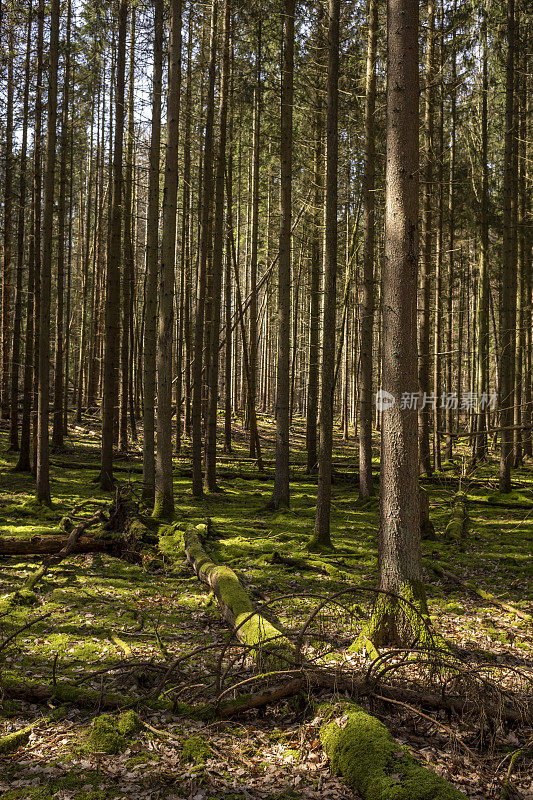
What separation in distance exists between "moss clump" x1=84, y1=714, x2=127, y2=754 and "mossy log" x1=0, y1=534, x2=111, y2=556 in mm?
4777

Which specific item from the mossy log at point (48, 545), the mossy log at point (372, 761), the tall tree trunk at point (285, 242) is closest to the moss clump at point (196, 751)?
the mossy log at point (372, 761)

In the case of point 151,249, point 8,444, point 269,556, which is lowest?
point 269,556

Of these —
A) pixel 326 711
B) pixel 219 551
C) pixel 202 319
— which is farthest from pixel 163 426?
pixel 326 711

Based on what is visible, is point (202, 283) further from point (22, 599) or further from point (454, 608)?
point (454, 608)

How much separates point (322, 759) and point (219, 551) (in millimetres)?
5343

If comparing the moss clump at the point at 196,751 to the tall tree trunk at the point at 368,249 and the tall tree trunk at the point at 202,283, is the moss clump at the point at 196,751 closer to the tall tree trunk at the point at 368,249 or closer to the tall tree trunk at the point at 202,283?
the tall tree trunk at the point at 202,283

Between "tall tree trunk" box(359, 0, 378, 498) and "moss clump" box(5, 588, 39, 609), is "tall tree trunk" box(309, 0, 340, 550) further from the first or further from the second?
"moss clump" box(5, 588, 39, 609)

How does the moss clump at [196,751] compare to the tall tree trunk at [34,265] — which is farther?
the tall tree trunk at [34,265]

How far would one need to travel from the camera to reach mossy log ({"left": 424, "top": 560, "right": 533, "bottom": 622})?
6529 mm

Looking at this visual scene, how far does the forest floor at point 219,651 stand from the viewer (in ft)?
10.8

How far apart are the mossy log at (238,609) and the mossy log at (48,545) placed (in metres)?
1.35

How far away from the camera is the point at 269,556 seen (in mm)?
8453

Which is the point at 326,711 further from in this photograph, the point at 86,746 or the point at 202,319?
the point at 202,319

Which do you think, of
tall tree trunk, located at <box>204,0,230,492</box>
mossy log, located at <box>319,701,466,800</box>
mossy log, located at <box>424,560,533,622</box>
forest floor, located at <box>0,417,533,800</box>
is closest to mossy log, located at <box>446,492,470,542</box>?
forest floor, located at <box>0,417,533,800</box>
